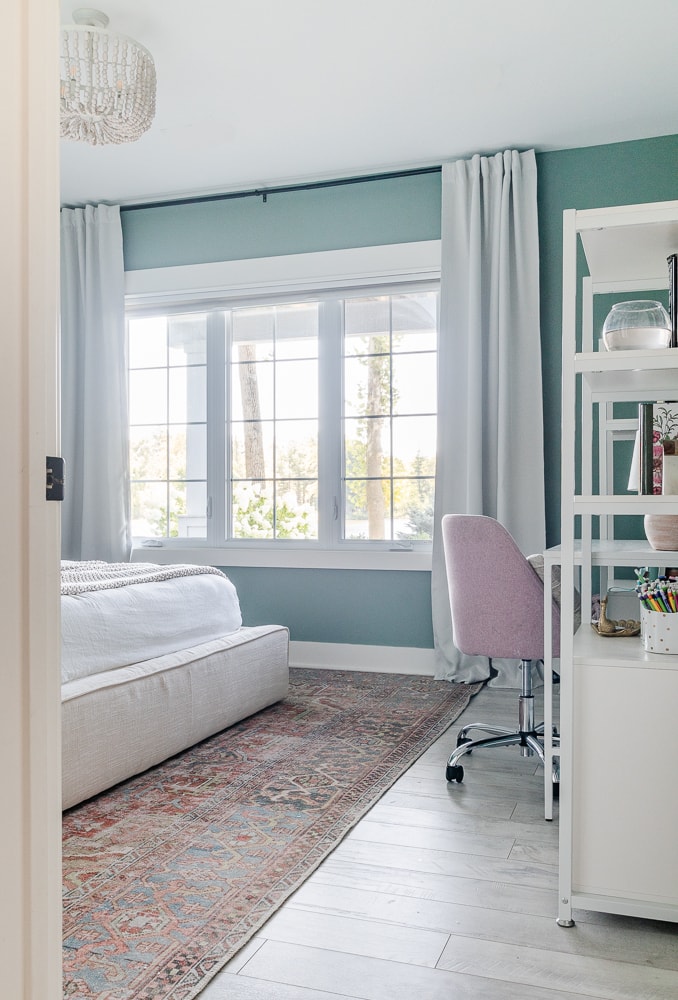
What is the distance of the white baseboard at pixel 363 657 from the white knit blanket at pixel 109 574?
1.16m

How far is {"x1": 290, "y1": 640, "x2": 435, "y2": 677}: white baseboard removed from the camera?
4.50 m

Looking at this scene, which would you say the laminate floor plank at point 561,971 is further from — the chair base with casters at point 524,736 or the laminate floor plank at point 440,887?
the chair base with casters at point 524,736

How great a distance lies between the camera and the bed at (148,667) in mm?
2510

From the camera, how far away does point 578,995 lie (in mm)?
1521

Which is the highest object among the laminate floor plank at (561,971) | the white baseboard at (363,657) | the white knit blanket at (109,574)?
the white knit blanket at (109,574)

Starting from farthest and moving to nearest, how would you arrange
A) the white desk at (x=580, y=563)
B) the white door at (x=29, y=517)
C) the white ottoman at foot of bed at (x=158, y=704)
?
the white ottoman at foot of bed at (x=158, y=704) → the white desk at (x=580, y=563) → the white door at (x=29, y=517)

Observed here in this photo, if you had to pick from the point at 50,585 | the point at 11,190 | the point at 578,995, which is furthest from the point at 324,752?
the point at 11,190

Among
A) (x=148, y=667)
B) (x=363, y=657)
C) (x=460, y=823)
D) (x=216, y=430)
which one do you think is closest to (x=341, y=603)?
(x=363, y=657)

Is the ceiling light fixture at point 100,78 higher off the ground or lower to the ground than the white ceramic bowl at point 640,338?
higher

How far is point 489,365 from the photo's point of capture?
4.27 meters

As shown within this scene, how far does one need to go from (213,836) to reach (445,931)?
76 centimetres

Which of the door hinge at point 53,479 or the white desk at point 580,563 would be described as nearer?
the door hinge at point 53,479

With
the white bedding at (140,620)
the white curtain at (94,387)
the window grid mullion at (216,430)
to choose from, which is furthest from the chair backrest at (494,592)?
the white curtain at (94,387)

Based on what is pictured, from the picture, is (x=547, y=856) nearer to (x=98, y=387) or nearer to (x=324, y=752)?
(x=324, y=752)
